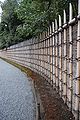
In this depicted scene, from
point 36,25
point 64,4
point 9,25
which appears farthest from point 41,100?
point 9,25

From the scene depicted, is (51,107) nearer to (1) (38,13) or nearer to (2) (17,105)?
(2) (17,105)

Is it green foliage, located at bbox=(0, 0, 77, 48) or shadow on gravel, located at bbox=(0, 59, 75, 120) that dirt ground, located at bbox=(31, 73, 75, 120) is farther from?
green foliage, located at bbox=(0, 0, 77, 48)

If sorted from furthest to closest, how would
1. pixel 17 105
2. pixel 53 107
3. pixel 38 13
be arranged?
pixel 38 13 < pixel 17 105 < pixel 53 107

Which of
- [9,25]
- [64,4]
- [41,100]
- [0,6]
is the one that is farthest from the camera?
[0,6]

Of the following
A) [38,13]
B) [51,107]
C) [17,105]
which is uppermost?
[38,13]

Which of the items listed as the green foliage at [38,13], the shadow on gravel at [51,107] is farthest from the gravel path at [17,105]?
the green foliage at [38,13]

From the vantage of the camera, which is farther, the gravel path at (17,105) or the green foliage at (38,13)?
the green foliage at (38,13)

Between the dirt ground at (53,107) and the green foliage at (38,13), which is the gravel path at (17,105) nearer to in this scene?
the dirt ground at (53,107)

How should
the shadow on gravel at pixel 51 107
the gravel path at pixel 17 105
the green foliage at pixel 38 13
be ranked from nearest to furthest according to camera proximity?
the shadow on gravel at pixel 51 107
the gravel path at pixel 17 105
the green foliage at pixel 38 13

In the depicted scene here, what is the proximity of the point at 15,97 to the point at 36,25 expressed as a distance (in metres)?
7.03

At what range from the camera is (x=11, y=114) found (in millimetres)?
8352

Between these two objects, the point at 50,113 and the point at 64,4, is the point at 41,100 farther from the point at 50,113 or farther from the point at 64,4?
the point at 64,4

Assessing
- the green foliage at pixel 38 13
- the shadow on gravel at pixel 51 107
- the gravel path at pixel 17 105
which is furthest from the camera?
the green foliage at pixel 38 13

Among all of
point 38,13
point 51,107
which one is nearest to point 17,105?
point 51,107
